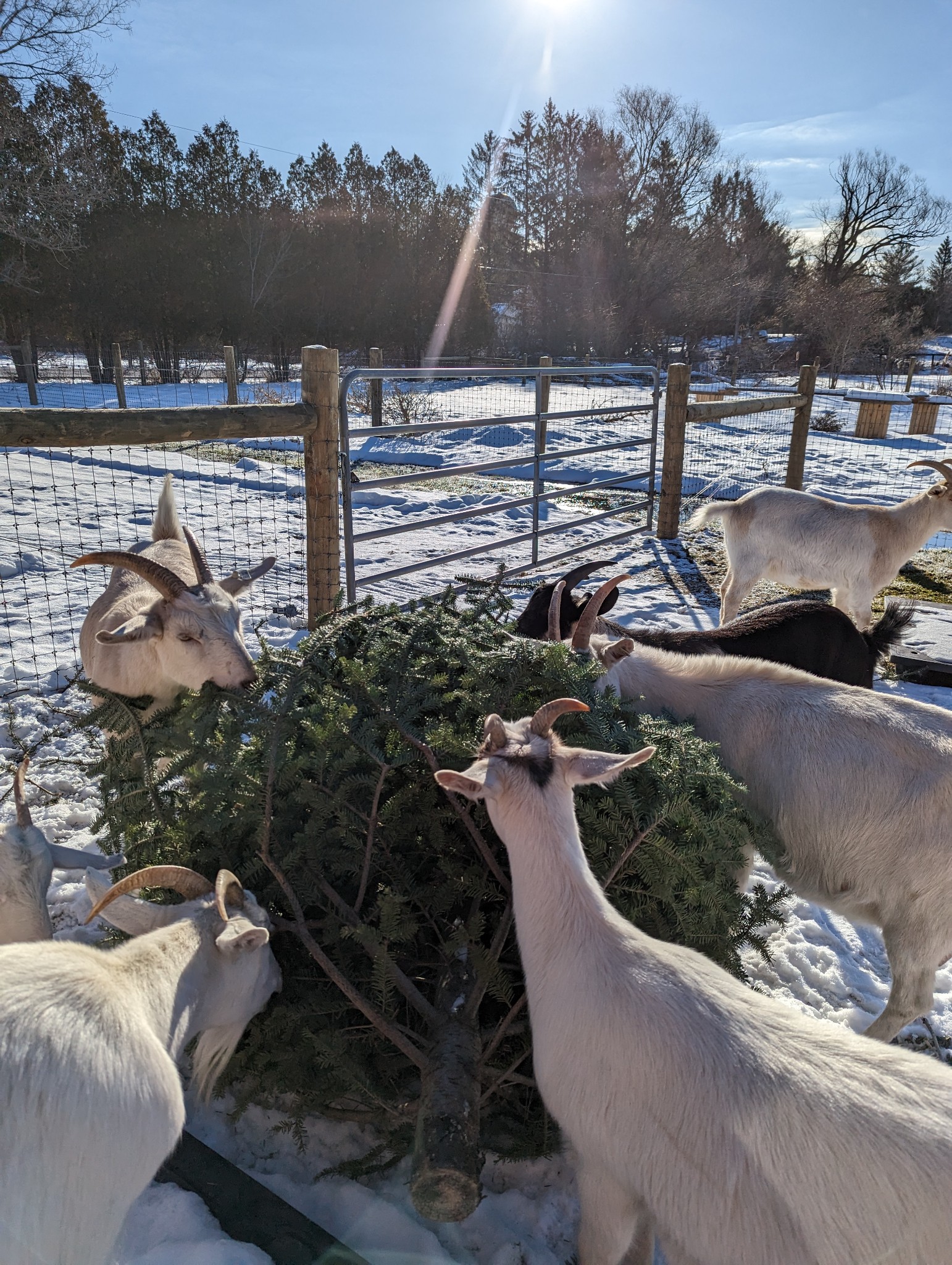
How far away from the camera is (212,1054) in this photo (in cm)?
221

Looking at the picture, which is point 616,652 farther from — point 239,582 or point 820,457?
point 820,457

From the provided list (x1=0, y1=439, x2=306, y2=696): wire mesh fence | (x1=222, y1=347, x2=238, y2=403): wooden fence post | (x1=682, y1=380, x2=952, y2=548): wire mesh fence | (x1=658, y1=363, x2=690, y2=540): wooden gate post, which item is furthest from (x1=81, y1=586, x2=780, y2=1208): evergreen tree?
(x1=222, y1=347, x2=238, y2=403): wooden fence post

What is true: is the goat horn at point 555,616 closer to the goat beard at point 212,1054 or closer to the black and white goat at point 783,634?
the black and white goat at point 783,634

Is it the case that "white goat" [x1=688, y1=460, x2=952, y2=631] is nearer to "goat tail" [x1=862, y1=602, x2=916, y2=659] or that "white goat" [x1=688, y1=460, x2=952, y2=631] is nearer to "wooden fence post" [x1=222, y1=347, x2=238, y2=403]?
"goat tail" [x1=862, y1=602, x2=916, y2=659]

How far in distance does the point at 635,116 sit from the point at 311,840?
40207 mm

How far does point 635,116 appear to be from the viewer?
114 feet

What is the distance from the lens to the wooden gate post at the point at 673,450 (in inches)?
371

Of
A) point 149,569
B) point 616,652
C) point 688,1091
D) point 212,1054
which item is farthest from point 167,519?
point 688,1091

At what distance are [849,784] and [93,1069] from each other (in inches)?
93.8

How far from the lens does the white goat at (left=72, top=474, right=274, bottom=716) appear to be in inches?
131

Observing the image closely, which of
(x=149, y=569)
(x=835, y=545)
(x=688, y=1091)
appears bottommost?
(x=688, y=1091)

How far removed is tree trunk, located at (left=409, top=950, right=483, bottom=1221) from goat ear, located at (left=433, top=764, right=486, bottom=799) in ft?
2.10

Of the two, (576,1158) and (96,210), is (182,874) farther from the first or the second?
(96,210)

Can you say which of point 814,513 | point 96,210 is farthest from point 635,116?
point 814,513
